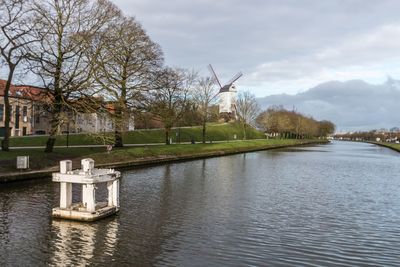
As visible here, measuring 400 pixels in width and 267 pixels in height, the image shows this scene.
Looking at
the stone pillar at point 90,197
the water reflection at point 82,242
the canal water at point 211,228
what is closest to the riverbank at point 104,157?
the canal water at point 211,228

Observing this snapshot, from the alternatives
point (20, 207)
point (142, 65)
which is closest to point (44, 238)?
point (20, 207)

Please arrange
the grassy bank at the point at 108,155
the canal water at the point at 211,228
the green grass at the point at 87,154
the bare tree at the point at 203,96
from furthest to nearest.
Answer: the bare tree at the point at 203,96
the grassy bank at the point at 108,155
the green grass at the point at 87,154
the canal water at the point at 211,228

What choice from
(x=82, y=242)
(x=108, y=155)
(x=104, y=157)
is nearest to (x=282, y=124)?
(x=108, y=155)

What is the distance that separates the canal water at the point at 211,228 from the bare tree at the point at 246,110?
71450 millimetres

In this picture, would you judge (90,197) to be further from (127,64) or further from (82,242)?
(127,64)

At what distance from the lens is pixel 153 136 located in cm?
7062

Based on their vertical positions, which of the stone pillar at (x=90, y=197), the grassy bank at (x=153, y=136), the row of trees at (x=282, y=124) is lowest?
the stone pillar at (x=90, y=197)

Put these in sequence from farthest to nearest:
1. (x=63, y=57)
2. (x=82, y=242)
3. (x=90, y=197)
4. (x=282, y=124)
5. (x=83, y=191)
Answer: (x=282, y=124), (x=63, y=57), (x=83, y=191), (x=90, y=197), (x=82, y=242)

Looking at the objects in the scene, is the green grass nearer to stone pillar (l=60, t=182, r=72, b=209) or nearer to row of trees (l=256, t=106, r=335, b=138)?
stone pillar (l=60, t=182, r=72, b=209)

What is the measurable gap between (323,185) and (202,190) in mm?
8678

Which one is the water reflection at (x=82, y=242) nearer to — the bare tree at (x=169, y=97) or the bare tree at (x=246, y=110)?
the bare tree at (x=169, y=97)

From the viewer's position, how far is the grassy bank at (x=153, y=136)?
1855 inches

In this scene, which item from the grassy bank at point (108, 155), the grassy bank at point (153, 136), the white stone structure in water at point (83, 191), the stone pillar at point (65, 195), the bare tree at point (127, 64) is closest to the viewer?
the white stone structure in water at point (83, 191)

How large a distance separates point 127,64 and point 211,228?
108 ft
